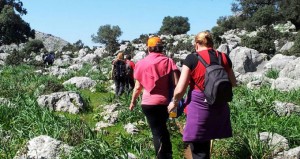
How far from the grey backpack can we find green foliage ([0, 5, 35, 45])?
4603 cm

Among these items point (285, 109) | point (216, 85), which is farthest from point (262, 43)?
point (216, 85)

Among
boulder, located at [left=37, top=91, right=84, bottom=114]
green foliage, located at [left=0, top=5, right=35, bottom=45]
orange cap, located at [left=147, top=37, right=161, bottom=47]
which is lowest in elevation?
boulder, located at [left=37, top=91, right=84, bottom=114]

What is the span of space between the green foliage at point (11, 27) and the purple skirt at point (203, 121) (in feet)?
151

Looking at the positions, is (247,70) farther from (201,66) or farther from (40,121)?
(201,66)

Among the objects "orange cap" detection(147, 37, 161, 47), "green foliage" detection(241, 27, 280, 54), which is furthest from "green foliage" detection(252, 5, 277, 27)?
"orange cap" detection(147, 37, 161, 47)

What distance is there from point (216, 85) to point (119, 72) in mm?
10102

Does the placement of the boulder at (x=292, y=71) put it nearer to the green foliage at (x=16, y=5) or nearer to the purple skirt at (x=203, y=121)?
the purple skirt at (x=203, y=121)

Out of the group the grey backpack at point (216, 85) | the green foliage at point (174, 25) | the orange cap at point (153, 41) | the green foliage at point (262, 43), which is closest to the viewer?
the grey backpack at point (216, 85)

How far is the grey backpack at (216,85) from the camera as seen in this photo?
5.18 meters

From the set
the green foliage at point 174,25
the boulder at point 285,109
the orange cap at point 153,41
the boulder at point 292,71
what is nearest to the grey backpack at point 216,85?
the orange cap at point 153,41

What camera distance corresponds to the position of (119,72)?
15.1m

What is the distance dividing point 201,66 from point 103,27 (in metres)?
107

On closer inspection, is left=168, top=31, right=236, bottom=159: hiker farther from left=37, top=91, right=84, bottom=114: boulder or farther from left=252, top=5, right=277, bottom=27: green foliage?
left=252, top=5, right=277, bottom=27: green foliage

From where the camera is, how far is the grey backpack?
5184mm
